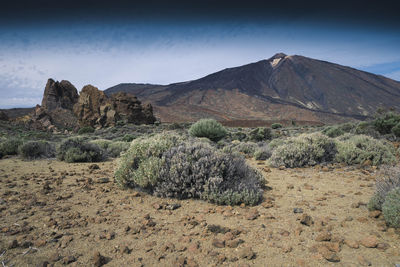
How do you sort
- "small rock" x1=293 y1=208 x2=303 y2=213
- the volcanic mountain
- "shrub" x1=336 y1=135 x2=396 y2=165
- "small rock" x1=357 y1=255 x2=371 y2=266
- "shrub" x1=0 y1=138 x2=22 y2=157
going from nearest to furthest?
"small rock" x1=357 y1=255 x2=371 y2=266, "small rock" x1=293 y1=208 x2=303 y2=213, "shrub" x1=336 y1=135 x2=396 y2=165, "shrub" x1=0 y1=138 x2=22 y2=157, the volcanic mountain

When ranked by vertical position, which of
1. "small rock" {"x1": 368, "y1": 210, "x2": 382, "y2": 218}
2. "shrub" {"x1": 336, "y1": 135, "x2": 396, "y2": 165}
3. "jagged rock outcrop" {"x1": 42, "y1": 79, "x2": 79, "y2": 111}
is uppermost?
"jagged rock outcrop" {"x1": 42, "y1": 79, "x2": 79, "y2": 111}

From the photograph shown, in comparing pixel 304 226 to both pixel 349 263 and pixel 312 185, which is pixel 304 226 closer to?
pixel 349 263

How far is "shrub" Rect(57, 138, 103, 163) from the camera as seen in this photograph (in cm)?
726

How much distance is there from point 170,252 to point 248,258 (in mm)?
771

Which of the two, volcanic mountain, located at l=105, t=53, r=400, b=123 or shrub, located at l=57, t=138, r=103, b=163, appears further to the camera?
volcanic mountain, located at l=105, t=53, r=400, b=123

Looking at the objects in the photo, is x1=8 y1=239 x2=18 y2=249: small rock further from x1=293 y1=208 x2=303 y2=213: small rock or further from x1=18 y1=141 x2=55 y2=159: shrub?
x1=18 y1=141 x2=55 y2=159: shrub

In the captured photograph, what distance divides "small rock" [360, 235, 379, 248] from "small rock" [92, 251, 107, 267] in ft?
8.35

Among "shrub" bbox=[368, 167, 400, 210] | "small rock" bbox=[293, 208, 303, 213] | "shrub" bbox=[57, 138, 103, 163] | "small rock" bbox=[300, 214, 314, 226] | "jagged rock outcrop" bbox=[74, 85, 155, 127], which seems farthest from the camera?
"jagged rock outcrop" bbox=[74, 85, 155, 127]

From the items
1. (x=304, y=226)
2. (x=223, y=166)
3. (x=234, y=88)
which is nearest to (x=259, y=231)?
(x=304, y=226)

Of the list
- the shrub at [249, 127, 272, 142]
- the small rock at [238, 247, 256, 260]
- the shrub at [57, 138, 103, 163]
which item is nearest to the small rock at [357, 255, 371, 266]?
the small rock at [238, 247, 256, 260]

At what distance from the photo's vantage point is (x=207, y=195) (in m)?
3.62

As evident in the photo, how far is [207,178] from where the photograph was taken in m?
3.91

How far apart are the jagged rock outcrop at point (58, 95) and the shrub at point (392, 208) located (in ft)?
159

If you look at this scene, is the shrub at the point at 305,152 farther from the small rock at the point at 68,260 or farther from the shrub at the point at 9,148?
the shrub at the point at 9,148
